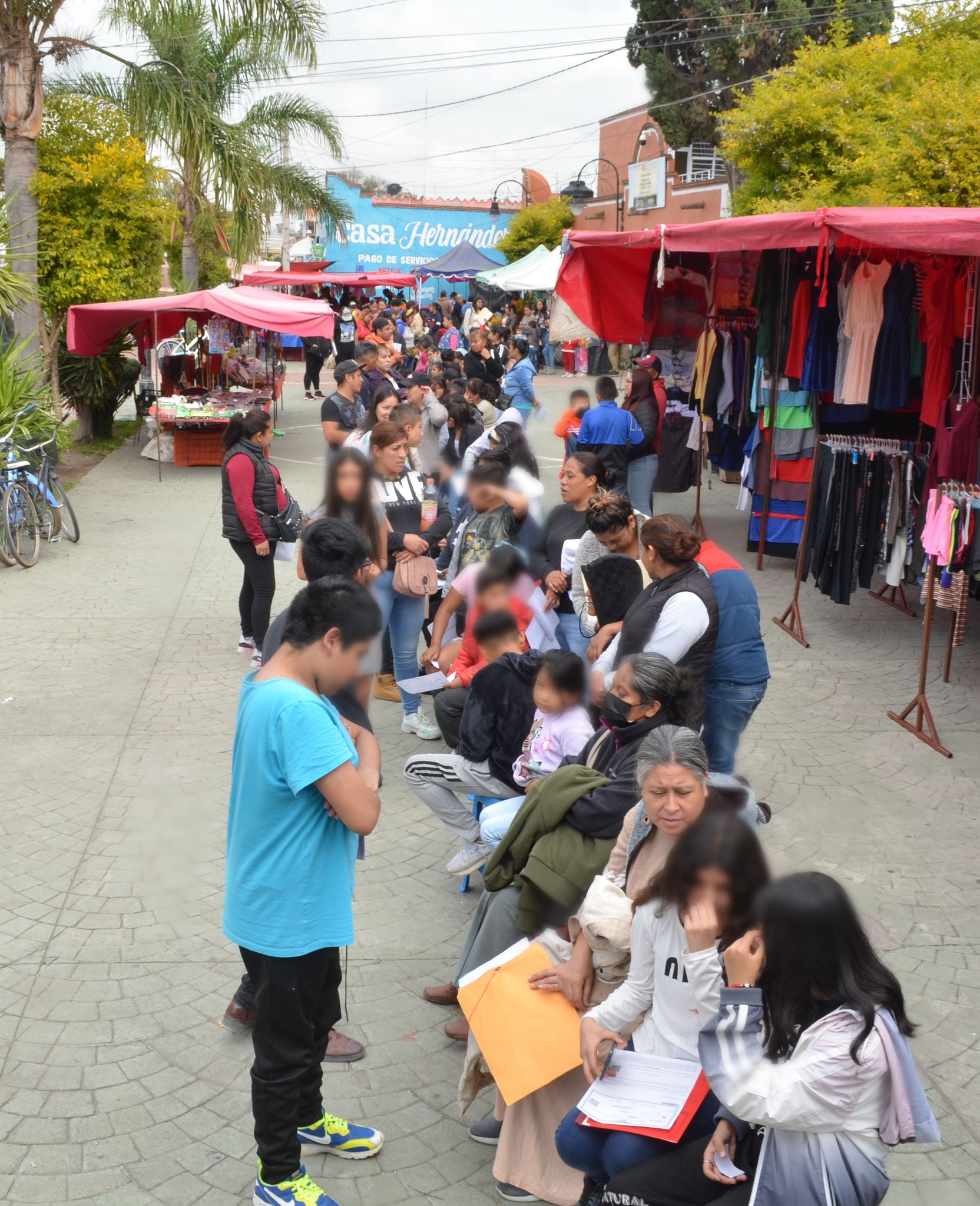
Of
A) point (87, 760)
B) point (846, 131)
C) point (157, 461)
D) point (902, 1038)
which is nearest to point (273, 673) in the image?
point (902, 1038)

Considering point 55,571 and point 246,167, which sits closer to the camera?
point 55,571

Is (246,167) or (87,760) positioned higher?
(246,167)

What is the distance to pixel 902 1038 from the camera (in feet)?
8.02

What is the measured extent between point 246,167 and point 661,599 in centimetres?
1375

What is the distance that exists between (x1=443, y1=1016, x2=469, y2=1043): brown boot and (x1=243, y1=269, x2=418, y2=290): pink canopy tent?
22.3m

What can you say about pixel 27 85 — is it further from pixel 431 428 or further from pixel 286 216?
pixel 286 216

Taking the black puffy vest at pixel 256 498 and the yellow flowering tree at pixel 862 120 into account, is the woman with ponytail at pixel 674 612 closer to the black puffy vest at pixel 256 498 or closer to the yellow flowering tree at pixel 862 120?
the black puffy vest at pixel 256 498

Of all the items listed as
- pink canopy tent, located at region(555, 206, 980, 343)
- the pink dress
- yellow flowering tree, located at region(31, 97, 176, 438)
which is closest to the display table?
yellow flowering tree, located at region(31, 97, 176, 438)

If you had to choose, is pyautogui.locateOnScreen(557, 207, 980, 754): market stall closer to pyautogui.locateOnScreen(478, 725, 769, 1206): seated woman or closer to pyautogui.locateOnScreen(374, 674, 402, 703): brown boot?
pyautogui.locateOnScreen(374, 674, 402, 703): brown boot

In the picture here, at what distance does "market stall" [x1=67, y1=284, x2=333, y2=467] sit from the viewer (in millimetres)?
15000

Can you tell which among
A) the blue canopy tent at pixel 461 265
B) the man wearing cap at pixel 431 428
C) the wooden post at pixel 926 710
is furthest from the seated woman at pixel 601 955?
the blue canopy tent at pixel 461 265

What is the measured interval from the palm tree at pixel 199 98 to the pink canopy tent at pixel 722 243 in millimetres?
6481

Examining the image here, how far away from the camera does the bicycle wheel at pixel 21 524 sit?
1036 centimetres

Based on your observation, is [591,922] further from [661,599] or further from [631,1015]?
[661,599]
